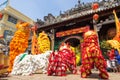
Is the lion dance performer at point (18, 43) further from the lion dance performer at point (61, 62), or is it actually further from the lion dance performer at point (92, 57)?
the lion dance performer at point (92, 57)

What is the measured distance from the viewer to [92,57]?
6031mm

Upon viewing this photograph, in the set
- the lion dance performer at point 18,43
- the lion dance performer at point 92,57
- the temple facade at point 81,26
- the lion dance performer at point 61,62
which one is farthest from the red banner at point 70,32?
the lion dance performer at point 92,57

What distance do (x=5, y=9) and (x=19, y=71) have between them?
1974cm

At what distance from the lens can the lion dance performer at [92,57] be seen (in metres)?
5.96

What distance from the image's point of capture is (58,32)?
15.1 m

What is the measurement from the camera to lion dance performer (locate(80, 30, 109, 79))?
5.96m

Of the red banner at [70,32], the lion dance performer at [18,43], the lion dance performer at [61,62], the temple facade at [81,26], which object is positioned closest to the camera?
the lion dance performer at [61,62]

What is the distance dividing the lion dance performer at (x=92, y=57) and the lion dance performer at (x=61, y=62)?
1.24m

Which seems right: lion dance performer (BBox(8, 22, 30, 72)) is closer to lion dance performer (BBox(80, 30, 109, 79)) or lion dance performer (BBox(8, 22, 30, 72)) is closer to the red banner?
the red banner

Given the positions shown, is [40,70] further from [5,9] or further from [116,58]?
[5,9]


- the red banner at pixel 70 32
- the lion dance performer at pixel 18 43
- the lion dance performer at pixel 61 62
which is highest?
the red banner at pixel 70 32

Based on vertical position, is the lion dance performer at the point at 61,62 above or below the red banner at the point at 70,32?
below

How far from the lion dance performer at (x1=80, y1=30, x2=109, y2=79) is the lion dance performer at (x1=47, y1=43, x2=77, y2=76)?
124 centimetres

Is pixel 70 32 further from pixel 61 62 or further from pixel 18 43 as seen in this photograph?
pixel 61 62
